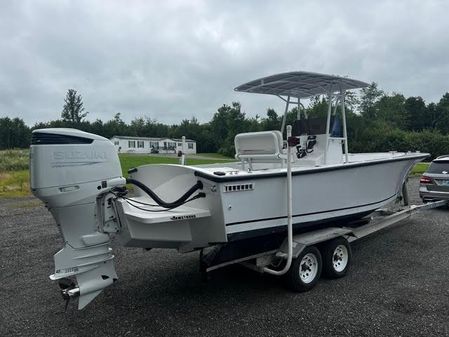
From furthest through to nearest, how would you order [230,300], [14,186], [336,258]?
[14,186]
[336,258]
[230,300]

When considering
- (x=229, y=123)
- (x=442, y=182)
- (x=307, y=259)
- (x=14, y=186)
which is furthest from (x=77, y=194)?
(x=229, y=123)

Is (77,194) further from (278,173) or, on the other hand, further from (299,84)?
(299,84)

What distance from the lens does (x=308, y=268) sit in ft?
15.7

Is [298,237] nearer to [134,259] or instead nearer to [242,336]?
[242,336]

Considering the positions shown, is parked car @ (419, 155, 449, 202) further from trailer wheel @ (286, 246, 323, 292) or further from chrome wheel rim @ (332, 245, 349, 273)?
trailer wheel @ (286, 246, 323, 292)

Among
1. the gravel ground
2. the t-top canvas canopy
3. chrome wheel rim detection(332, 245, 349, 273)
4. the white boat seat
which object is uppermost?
the t-top canvas canopy

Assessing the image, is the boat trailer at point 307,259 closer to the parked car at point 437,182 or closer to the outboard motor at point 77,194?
the outboard motor at point 77,194

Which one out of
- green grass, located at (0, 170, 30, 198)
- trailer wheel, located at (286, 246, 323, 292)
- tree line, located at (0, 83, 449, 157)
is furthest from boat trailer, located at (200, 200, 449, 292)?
tree line, located at (0, 83, 449, 157)

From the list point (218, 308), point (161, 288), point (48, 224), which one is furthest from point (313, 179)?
point (48, 224)

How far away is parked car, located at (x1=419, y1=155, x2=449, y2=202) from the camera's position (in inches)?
359

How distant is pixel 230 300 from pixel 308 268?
1079mm

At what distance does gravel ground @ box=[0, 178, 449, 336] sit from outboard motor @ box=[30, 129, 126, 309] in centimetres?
63

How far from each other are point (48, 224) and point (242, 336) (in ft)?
22.1

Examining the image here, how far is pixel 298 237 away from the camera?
189 inches
